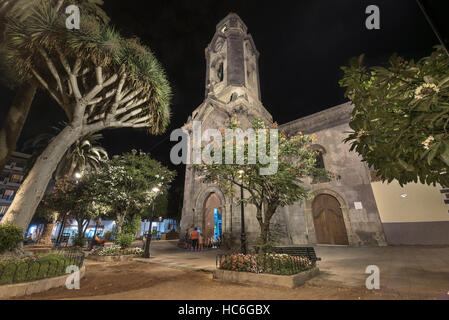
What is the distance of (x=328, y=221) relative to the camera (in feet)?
48.8

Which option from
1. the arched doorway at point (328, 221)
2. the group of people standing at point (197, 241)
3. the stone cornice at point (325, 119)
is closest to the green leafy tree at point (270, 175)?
the arched doorway at point (328, 221)

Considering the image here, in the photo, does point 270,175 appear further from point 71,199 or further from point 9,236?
point 71,199

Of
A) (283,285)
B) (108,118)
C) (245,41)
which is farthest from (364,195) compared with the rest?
(245,41)

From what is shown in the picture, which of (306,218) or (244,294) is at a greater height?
(306,218)

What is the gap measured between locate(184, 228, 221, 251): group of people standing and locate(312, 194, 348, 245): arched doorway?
27.0ft

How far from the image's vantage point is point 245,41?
24453mm

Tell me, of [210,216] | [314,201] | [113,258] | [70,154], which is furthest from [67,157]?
[314,201]

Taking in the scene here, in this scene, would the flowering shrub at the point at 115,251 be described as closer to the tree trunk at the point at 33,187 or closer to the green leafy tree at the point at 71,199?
the green leafy tree at the point at 71,199

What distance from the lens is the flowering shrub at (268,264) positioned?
19.9 ft

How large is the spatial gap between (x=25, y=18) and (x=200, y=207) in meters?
14.7

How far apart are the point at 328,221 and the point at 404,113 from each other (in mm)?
14265

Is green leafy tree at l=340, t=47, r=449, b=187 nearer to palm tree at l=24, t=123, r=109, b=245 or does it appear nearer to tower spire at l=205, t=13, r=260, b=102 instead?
tower spire at l=205, t=13, r=260, b=102
